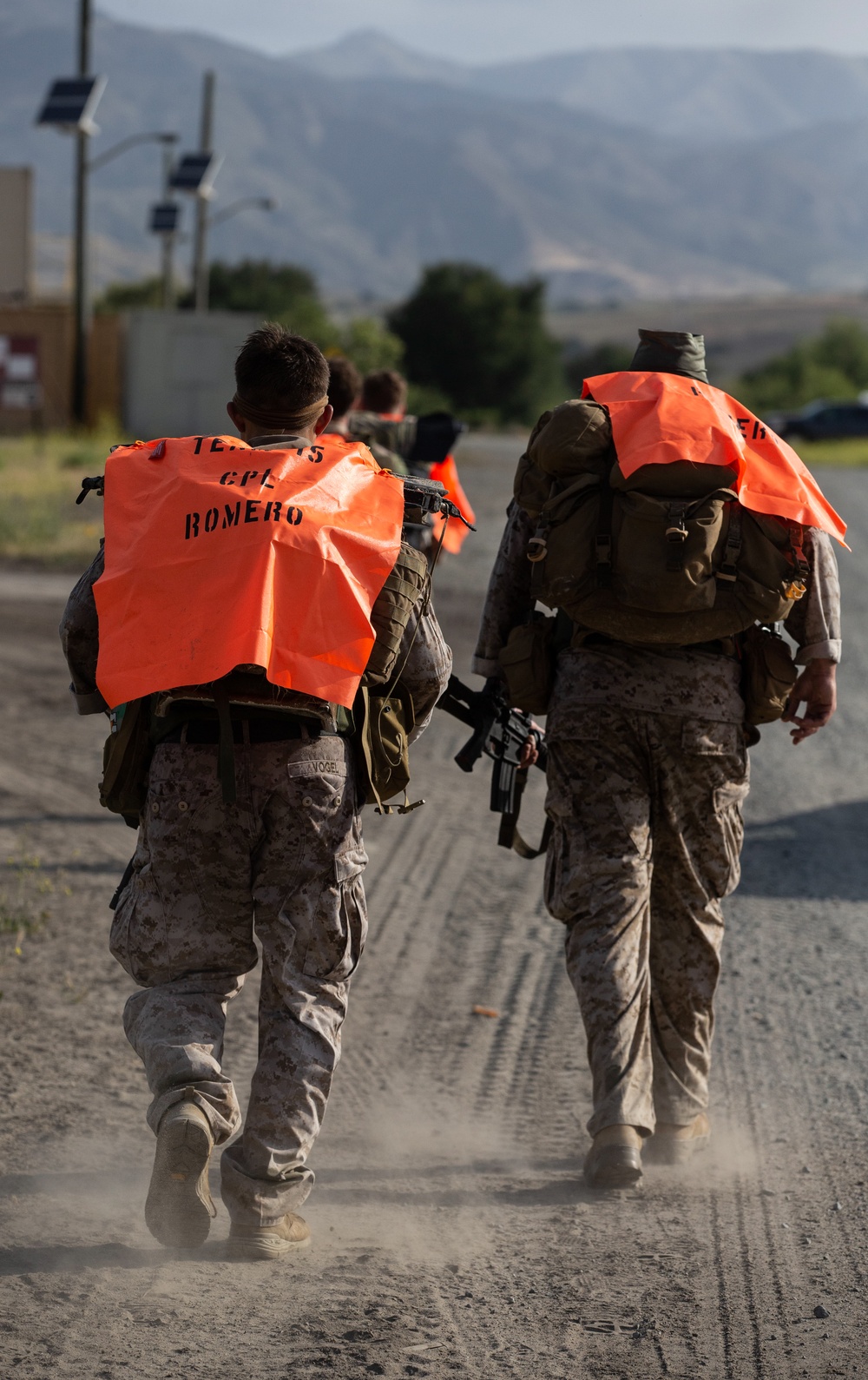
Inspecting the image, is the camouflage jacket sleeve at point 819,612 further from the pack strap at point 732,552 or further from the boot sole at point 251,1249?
the boot sole at point 251,1249

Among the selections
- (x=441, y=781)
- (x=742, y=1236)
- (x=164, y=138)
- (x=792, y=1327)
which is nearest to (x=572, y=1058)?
(x=742, y=1236)

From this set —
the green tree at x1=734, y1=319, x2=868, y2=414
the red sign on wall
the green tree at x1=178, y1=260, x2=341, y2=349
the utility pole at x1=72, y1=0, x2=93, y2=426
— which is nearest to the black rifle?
the utility pole at x1=72, y1=0, x2=93, y2=426

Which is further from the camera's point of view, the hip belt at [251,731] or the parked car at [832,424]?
the parked car at [832,424]

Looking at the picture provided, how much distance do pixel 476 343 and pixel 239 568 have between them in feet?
179

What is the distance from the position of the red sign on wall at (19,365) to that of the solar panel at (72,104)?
6.05 meters

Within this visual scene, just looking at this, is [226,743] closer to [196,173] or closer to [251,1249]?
[251,1249]

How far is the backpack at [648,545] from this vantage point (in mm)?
3648

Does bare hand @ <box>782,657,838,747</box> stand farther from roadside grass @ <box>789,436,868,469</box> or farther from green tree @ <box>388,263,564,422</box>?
green tree @ <box>388,263,564,422</box>

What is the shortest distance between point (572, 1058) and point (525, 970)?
0.76m

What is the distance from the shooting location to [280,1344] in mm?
2932

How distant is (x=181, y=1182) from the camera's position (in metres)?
3.00

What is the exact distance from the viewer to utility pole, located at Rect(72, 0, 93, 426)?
26.5 metres

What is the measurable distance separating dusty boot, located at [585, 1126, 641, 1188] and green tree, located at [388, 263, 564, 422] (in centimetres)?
5148

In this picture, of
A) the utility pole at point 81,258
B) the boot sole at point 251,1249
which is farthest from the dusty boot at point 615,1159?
the utility pole at point 81,258
